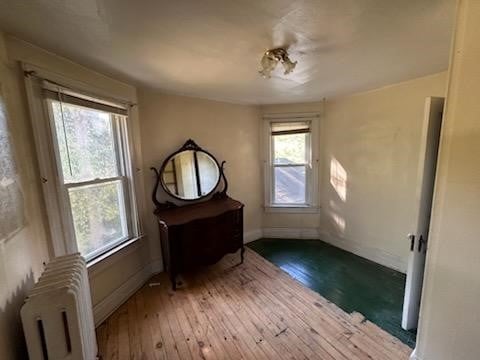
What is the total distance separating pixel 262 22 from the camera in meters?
1.16

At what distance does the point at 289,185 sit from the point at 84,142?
266 cm

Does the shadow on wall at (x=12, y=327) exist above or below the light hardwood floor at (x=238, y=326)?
above

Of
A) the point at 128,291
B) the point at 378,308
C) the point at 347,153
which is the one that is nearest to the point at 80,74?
the point at 128,291

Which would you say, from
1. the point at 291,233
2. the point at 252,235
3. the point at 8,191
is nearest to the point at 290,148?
the point at 291,233

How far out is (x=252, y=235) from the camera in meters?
3.50

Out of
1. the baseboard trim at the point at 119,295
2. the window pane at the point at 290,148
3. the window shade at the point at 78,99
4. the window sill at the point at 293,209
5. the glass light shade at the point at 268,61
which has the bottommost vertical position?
the baseboard trim at the point at 119,295

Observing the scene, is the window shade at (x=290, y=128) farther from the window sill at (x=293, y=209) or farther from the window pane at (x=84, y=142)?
the window pane at (x=84, y=142)

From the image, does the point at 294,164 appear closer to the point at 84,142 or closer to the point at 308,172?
the point at 308,172

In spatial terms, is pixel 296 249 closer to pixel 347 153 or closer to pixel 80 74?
pixel 347 153

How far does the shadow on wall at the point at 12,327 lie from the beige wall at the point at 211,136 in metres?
1.35

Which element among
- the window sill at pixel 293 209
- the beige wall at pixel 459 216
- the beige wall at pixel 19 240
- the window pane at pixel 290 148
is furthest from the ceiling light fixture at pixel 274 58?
the window sill at pixel 293 209

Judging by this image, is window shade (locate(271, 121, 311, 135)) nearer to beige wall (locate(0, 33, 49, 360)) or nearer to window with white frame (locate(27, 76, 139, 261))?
window with white frame (locate(27, 76, 139, 261))

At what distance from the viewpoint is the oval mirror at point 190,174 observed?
2.57 m

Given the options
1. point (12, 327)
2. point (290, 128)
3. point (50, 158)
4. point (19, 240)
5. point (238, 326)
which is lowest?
point (238, 326)
